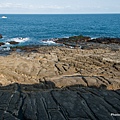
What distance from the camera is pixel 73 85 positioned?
48.3 feet

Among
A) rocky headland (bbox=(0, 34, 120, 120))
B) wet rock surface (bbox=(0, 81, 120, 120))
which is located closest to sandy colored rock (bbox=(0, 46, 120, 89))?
rocky headland (bbox=(0, 34, 120, 120))

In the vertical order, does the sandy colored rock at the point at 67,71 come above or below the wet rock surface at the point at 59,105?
below

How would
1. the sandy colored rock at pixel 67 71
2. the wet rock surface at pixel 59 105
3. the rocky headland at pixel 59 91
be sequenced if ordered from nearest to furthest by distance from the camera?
1. the wet rock surface at pixel 59 105
2. the rocky headland at pixel 59 91
3. the sandy colored rock at pixel 67 71

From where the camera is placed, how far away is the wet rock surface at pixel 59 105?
31.1ft

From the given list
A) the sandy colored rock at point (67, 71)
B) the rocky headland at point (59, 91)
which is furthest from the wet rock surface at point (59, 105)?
the sandy colored rock at point (67, 71)

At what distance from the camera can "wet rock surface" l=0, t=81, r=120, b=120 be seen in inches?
373

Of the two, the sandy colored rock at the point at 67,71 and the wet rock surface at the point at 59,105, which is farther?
the sandy colored rock at the point at 67,71

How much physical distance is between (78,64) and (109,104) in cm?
971

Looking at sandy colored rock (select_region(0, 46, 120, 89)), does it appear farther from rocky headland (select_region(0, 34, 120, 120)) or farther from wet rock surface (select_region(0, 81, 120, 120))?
wet rock surface (select_region(0, 81, 120, 120))

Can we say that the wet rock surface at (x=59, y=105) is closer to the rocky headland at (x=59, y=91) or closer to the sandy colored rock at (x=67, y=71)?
the rocky headland at (x=59, y=91)

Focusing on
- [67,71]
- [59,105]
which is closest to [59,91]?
[59,105]

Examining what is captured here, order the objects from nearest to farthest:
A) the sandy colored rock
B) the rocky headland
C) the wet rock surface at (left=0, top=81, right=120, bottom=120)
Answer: the wet rock surface at (left=0, top=81, right=120, bottom=120) < the rocky headland < the sandy colored rock

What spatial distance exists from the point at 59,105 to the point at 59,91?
203 cm

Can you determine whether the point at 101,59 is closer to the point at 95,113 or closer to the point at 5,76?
the point at 5,76
